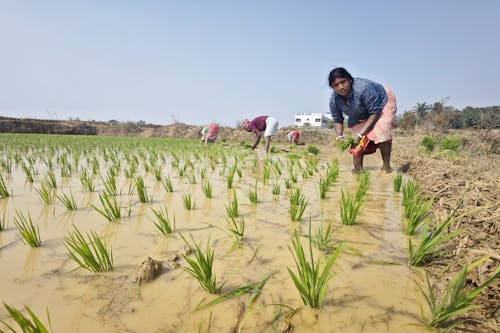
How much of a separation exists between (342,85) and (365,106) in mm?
559

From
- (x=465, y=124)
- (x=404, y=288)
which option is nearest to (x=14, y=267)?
(x=404, y=288)

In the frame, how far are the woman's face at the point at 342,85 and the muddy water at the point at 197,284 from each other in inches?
76.5

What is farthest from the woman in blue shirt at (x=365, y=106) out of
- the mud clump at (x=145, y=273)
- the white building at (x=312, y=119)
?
the white building at (x=312, y=119)

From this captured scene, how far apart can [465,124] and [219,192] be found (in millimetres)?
38651

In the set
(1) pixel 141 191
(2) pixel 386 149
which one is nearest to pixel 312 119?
(2) pixel 386 149

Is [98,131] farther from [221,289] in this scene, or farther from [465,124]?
[465,124]

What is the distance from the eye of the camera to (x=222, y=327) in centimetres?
85

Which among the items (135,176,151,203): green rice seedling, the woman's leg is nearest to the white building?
the woman's leg

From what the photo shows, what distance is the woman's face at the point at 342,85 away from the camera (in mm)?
3276

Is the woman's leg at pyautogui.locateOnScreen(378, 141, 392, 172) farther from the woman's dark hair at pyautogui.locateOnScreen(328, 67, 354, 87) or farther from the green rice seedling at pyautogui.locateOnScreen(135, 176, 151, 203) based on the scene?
the green rice seedling at pyautogui.locateOnScreen(135, 176, 151, 203)

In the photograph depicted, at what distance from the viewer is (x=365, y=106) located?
356cm

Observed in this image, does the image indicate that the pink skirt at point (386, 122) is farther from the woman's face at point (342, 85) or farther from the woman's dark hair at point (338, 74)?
the woman's dark hair at point (338, 74)

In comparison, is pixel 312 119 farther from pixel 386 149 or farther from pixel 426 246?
pixel 426 246

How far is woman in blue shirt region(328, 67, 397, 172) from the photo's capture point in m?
3.37
